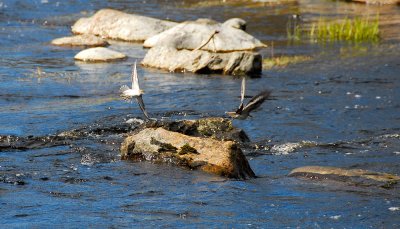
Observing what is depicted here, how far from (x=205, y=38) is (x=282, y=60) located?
7.07 feet

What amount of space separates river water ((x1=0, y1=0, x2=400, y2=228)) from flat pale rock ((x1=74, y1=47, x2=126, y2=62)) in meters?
0.30

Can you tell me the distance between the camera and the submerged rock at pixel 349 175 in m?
8.83

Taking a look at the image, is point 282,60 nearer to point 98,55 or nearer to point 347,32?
point 347,32

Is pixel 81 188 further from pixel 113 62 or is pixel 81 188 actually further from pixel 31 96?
pixel 113 62

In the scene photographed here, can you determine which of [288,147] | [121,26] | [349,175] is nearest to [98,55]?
[121,26]

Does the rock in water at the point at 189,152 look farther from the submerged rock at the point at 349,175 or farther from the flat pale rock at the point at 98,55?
the flat pale rock at the point at 98,55

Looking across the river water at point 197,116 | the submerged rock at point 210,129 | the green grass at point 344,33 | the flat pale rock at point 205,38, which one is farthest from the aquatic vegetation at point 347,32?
the submerged rock at point 210,129

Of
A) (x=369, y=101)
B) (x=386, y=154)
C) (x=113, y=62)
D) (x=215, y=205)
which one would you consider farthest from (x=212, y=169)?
(x=113, y=62)

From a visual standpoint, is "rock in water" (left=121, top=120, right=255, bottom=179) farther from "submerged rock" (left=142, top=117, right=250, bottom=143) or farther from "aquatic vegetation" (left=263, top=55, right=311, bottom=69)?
"aquatic vegetation" (left=263, top=55, right=311, bottom=69)

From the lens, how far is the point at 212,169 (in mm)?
9062

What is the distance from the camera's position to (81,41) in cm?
2025

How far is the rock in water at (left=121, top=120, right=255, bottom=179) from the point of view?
902cm

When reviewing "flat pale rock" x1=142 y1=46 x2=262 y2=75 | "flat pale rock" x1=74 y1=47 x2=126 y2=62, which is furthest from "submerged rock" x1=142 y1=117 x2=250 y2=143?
"flat pale rock" x1=74 y1=47 x2=126 y2=62

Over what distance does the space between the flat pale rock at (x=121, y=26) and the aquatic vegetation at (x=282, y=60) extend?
13.1 ft
